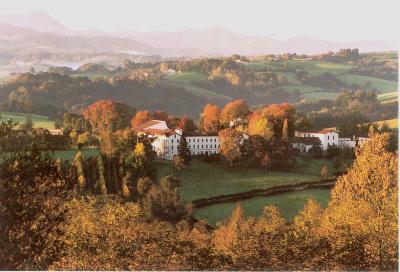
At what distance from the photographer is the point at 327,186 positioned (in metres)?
9.38

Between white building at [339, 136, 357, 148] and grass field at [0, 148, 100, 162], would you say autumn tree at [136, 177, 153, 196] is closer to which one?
grass field at [0, 148, 100, 162]

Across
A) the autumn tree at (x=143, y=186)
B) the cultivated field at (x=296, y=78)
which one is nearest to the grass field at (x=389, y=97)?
the cultivated field at (x=296, y=78)

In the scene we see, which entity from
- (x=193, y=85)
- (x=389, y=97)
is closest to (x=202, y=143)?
(x=193, y=85)

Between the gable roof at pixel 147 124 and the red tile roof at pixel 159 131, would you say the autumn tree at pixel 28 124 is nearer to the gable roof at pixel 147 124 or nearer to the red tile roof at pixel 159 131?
the gable roof at pixel 147 124

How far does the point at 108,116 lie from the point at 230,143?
5.53 ft

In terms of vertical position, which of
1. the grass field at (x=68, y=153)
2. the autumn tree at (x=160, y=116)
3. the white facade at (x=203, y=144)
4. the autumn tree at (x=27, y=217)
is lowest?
the autumn tree at (x=27, y=217)

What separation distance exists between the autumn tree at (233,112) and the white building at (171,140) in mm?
304

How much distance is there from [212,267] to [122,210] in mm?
1372

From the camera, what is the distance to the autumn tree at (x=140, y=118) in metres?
9.53

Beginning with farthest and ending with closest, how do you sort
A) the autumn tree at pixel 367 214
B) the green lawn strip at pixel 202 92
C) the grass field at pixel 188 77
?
the grass field at pixel 188 77
the green lawn strip at pixel 202 92
the autumn tree at pixel 367 214

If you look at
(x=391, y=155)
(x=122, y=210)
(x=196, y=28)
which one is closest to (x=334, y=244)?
(x=391, y=155)

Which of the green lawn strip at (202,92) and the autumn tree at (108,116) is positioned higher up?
the green lawn strip at (202,92)

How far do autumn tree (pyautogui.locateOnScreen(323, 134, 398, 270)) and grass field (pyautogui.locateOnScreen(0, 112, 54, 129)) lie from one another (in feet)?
12.7

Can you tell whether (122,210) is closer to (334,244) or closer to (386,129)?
(334,244)
